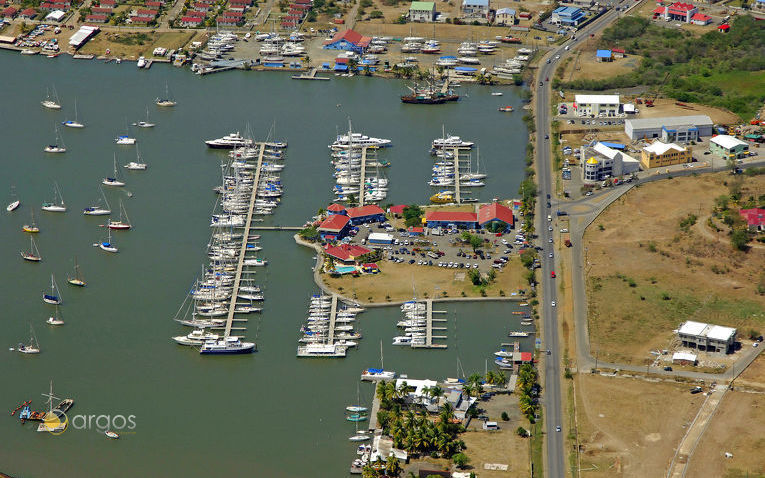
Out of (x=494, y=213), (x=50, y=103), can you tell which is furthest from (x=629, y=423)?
(x=50, y=103)

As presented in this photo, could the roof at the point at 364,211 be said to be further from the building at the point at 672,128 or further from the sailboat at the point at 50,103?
the sailboat at the point at 50,103

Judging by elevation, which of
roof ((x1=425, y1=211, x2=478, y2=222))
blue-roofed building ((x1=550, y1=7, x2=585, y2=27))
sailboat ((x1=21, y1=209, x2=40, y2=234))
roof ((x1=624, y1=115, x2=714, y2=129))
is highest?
blue-roofed building ((x1=550, y1=7, x2=585, y2=27))

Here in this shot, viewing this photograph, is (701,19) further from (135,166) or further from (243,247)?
(243,247)

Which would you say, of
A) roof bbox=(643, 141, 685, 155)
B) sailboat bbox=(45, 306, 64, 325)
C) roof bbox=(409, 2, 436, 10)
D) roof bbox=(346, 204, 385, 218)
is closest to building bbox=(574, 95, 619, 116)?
roof bbox=(643, 141, 685, 155)

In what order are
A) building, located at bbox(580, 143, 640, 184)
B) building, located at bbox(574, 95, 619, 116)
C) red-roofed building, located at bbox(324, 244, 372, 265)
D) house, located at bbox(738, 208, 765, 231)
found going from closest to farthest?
red-roofed building, located at bbox(324, 244, 372, 265), house, located at bbox(738, 208, 765, 231), building, located at bbox(580, 143, 640, 184), building, located at bbox(574, 95, 619, 116)

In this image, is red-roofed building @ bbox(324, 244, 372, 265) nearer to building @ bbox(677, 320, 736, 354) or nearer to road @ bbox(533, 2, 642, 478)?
road @ bbox(533, 2, 642, 478)

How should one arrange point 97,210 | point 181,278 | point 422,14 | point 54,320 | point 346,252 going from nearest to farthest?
point 54,320
point 181,278
point 346,252
point 97,210
point 422,14
